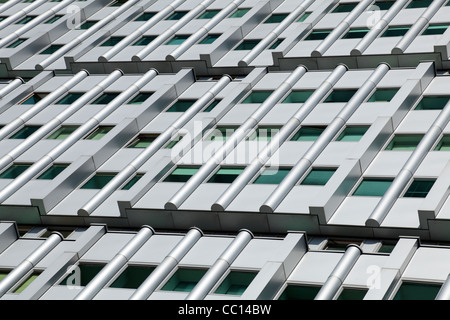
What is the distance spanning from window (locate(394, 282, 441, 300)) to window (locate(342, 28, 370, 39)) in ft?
79.4

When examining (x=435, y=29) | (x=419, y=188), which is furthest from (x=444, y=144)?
(x=435, y=29)

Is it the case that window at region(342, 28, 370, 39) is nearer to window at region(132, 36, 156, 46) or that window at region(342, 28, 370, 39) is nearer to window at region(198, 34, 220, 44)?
window at region(198, 34, 220, 44)

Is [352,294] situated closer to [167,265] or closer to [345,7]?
[167,265]

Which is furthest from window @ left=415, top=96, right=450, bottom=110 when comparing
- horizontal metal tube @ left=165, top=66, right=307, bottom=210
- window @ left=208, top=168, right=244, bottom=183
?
window @ left=208, top=168, right=244, bottom=183

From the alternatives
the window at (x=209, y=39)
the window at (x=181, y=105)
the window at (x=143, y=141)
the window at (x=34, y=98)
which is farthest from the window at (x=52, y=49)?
the window at (x=143, y=141)

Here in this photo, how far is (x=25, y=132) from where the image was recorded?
1997 inches

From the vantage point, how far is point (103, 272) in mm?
36594

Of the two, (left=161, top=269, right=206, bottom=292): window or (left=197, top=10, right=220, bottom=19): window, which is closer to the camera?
(left=161, top=269, right=206, bottom=292): window

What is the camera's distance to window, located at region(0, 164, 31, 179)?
46938 millimetres

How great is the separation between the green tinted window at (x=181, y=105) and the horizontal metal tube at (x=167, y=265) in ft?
42.5

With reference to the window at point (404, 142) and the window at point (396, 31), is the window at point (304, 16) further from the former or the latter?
the window at point (404, 142)

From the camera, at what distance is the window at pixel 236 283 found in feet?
114

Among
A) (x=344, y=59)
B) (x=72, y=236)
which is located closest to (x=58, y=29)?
(x=344, y=59)

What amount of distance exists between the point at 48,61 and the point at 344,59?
21.2 metres
